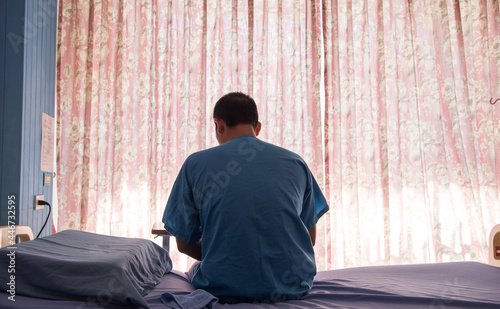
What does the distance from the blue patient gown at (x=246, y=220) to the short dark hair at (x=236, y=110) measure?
99 millimetres

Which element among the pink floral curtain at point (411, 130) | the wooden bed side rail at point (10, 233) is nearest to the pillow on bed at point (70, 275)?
the wooden bed side rail at point (10, 233)

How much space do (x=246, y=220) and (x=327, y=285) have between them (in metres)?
0.40

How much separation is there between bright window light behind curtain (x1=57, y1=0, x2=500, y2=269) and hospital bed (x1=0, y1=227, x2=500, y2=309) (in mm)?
1537

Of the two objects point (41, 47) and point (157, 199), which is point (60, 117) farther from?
point (157, 199)

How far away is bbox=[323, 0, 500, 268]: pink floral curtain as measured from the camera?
284 centimetres

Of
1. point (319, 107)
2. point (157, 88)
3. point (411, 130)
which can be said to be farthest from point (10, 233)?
point (411, 130)

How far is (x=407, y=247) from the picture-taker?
282cm

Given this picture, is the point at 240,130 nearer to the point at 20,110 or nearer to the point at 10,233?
the point at 10,233

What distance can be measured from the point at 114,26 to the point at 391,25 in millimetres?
2320

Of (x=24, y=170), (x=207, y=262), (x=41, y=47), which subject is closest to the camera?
(x=207, y=262)

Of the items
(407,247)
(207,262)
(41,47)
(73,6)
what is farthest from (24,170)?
(407,247)
